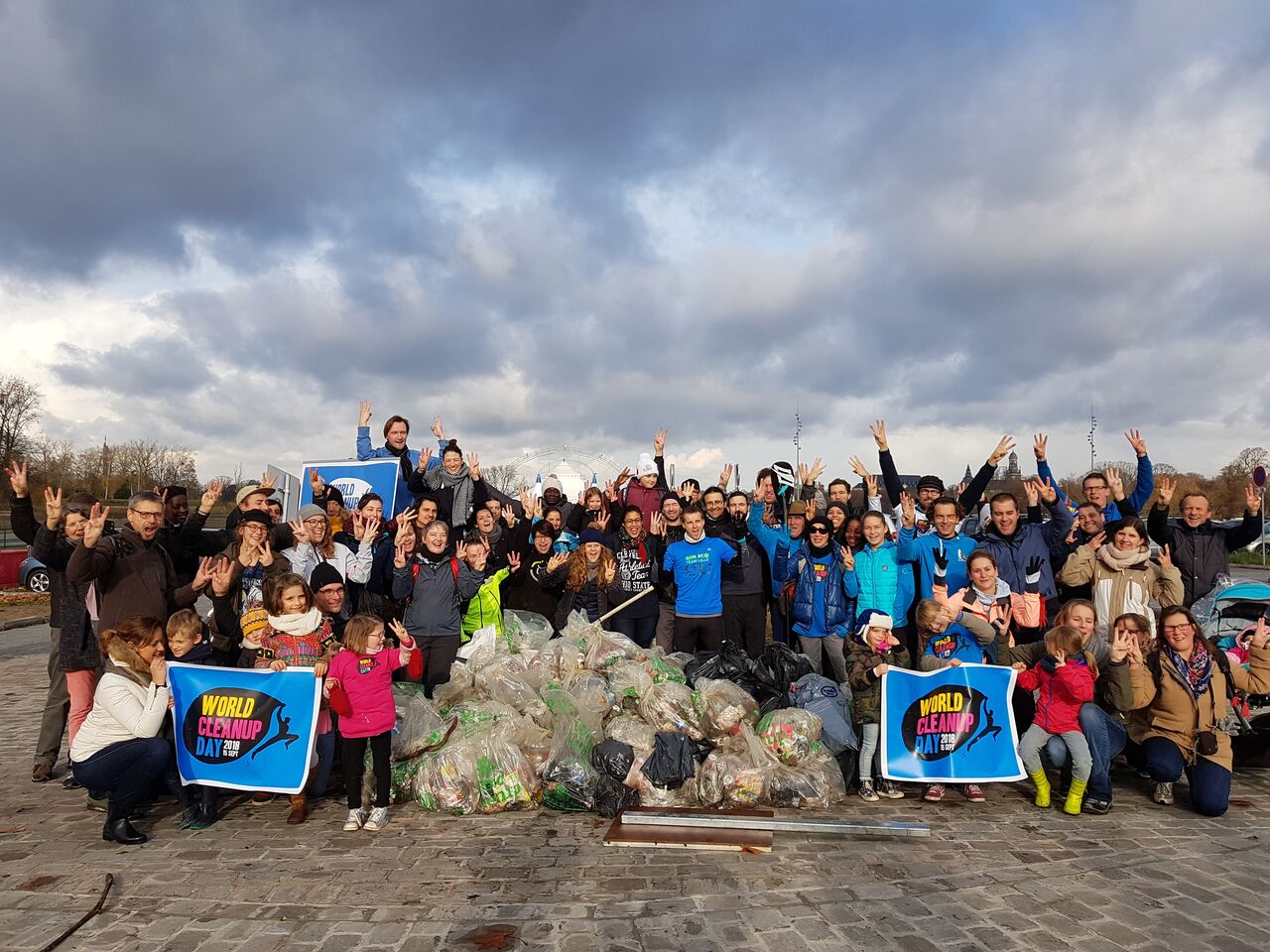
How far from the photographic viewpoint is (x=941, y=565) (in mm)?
6715

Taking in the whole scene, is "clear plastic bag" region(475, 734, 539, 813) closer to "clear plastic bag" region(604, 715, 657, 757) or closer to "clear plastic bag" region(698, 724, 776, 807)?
"clear plastic bag" region(604, 715, 657, 757)

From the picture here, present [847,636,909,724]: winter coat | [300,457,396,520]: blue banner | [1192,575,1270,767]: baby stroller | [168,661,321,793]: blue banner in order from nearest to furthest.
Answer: [168,661,321,793]: blue banner < [847,636,909,724]: winter coat < [1192,575,1270,767]: baby stroller < [300,457,396,520]: blue banner

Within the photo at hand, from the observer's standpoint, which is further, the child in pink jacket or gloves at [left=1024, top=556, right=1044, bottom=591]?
gloves at [left=1024, top=556, right=1044, bottom=591]

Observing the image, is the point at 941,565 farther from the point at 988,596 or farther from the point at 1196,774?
the point at 1196,774

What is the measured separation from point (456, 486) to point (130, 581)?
3.68 metres

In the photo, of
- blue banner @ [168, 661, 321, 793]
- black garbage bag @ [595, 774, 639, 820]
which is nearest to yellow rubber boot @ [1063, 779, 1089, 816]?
black garbage bag @ [595, 774, 639, 820]

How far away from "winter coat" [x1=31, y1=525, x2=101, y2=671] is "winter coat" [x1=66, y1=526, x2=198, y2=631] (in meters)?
0.23

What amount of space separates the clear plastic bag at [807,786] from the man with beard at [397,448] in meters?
5.84

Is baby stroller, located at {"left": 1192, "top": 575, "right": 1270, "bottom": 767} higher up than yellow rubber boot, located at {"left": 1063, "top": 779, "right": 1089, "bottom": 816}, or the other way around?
baby stroller, located at {"left": 1192, "top": 575, "right": 1270, "bottom": 767}

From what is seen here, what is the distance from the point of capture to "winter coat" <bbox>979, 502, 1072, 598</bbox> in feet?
22.0

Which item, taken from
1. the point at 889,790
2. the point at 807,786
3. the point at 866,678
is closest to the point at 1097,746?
the point at 889,790

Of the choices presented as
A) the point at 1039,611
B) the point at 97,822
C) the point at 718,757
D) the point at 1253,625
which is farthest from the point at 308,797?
the point at 1253,625

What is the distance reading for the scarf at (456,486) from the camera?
8.70 m

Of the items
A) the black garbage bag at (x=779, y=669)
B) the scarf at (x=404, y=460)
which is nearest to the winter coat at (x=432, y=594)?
the black garbage bag at (x=779, y=669)
